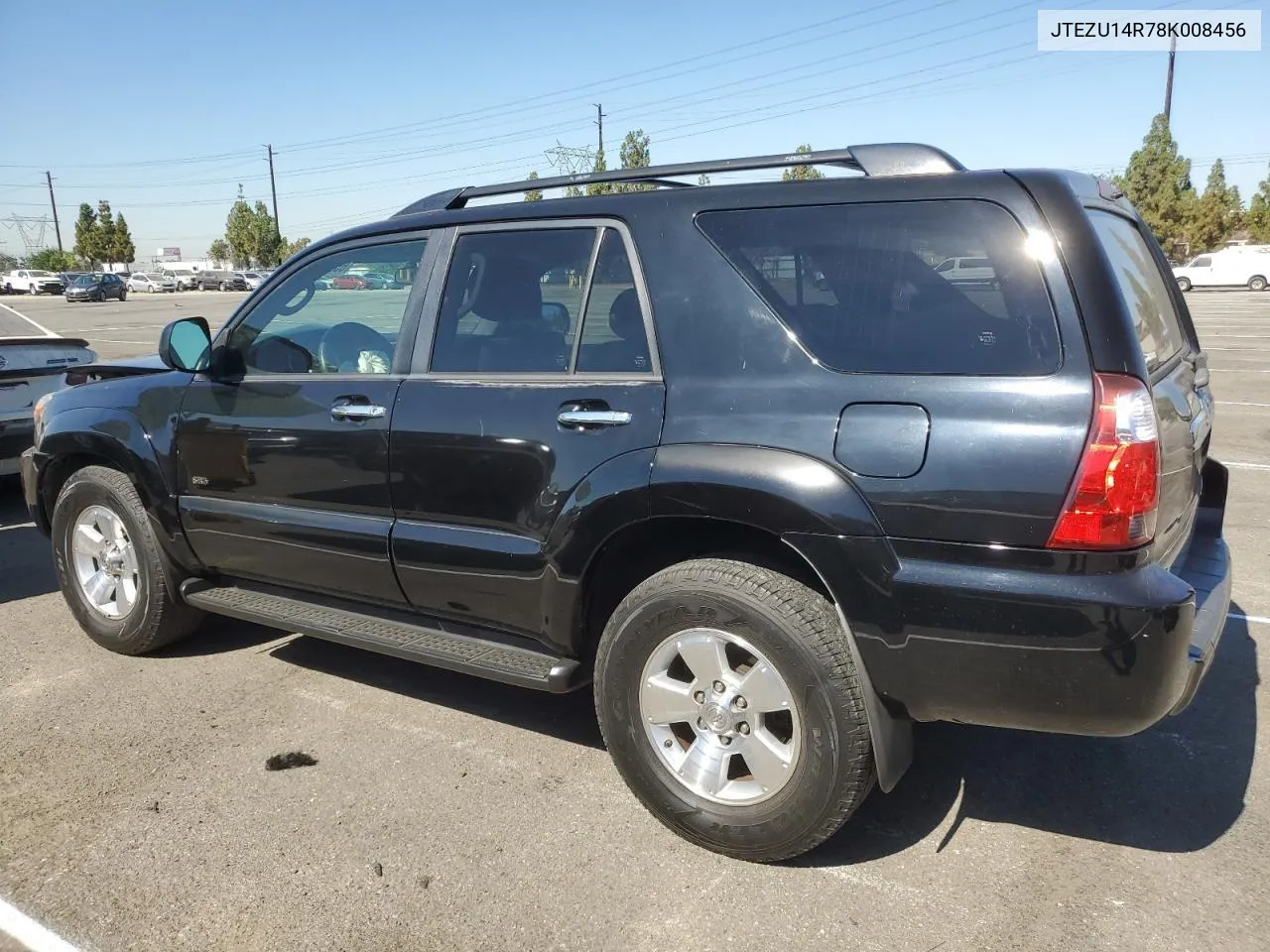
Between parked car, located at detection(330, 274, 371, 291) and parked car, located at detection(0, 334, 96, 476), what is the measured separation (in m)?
4.10

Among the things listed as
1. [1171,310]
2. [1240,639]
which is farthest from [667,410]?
[1240,639]

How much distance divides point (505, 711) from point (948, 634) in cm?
203

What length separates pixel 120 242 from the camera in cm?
8738

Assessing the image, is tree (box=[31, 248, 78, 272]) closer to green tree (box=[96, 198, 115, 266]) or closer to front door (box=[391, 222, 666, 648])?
green tree (box=[96, 198, 115, 266])

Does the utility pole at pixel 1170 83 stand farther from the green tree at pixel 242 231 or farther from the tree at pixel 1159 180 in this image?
the green tree at pixel 242 231

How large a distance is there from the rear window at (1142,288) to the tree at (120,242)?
98303 millimetres

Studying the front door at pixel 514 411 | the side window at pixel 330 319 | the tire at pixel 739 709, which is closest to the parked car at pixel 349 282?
the side window at pixel 330 319

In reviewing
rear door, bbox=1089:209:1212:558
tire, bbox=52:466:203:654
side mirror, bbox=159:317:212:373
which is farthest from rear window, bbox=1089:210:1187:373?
tire, bbox=52:466:203:654

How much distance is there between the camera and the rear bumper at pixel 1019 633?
7.71 feet

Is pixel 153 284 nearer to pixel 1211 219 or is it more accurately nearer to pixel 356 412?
pixel 1211 219

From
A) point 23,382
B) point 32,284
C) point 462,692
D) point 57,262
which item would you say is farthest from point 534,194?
point 57,262

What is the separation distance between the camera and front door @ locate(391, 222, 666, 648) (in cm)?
304

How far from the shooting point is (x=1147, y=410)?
2402mm

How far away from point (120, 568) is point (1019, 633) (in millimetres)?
3934
